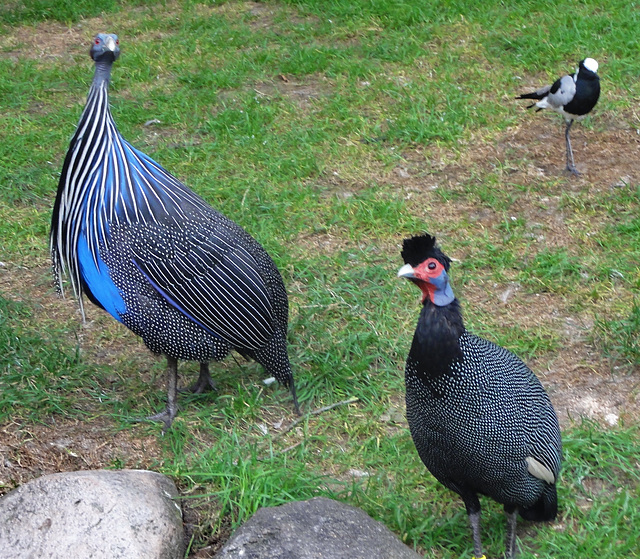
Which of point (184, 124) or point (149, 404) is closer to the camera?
point (149, 404)

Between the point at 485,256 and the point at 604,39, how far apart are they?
3.25 metres

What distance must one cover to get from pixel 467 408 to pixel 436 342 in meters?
0.24

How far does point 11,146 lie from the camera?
616 cm

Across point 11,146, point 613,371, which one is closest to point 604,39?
point 613,371

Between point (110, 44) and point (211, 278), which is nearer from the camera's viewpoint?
point (211, 278)

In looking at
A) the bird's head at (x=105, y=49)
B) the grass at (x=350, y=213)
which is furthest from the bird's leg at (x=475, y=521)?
the bird's head at (x=105, y=49)

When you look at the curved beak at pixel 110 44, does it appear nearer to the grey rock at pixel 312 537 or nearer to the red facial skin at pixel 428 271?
the red facial skin at pixel 428 271

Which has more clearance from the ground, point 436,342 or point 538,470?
point 436,342

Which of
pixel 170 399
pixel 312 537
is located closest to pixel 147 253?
pixel 170 399

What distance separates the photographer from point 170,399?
3.77m

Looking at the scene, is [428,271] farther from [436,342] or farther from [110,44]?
[110,44]

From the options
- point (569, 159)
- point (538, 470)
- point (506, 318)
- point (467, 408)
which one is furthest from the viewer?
point (569, 159)

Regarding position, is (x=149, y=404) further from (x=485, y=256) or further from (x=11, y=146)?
(x=11, y=146)

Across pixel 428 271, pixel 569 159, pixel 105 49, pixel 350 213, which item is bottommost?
pixel 350 213
